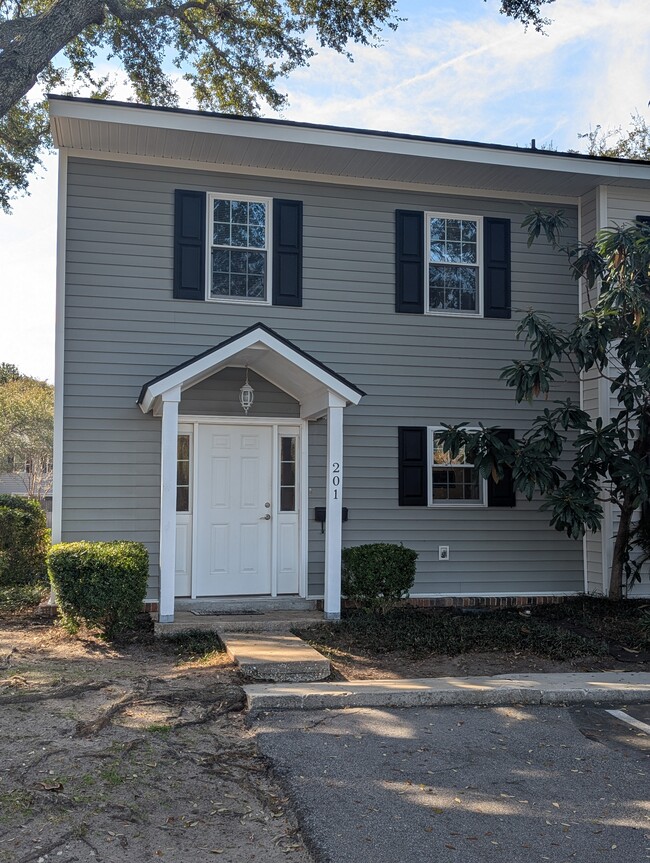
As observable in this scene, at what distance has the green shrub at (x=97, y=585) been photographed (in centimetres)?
764

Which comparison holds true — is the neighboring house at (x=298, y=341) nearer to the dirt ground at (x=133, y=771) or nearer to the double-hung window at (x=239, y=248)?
the double-hung window at (x=239, y=248)

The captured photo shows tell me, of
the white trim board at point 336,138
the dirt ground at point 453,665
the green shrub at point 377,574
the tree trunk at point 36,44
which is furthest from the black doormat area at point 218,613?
the tree trunk at point 36,44

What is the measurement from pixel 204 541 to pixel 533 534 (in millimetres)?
4183

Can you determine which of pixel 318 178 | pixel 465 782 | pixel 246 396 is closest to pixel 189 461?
pixel 246 396

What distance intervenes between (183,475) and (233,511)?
722 mm

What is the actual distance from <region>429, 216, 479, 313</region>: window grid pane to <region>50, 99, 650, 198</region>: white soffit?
0.52 m

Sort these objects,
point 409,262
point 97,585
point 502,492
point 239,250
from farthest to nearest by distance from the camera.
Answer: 1. point 502,492
2. point 409,262
3. point 239,250
4. point 97,585

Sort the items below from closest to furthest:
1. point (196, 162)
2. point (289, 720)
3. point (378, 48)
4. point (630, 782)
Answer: point (630, 782)
point (289, 720)
point (196, 162)
point (378, 48)

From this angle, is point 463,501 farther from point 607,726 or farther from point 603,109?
point 603,109

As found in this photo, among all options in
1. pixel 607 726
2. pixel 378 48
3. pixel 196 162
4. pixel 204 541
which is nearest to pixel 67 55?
pixel 378 48

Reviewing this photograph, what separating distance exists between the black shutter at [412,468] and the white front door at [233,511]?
1625mm

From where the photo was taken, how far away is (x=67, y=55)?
14.4m

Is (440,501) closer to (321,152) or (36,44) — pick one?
(321,152)

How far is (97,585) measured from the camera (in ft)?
25.0
